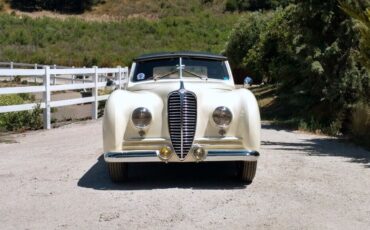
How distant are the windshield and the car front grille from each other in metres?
1.19

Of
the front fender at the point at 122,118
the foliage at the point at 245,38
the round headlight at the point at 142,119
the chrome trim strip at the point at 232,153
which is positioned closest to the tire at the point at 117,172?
the front fender at the point at 122,118

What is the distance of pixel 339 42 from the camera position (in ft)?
52.5

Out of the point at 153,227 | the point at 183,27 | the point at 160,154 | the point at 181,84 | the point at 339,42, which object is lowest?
the point at 153,227

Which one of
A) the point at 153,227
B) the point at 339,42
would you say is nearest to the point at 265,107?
the point at 339,42

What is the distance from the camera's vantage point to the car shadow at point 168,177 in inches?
303

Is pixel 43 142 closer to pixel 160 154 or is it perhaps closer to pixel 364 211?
pixel 160 154

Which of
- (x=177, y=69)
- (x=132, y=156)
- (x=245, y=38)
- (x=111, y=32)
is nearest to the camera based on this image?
(x=132, y=156)

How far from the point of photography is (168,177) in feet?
27.1

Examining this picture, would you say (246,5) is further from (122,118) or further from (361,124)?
(122,118)

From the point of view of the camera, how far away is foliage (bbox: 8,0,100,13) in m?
75.6

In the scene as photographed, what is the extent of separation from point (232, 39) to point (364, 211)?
31.5 meters

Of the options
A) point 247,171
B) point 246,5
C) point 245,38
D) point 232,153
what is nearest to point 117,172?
point 232,153

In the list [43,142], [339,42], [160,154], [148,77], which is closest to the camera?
[160,154]

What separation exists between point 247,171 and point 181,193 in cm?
96
